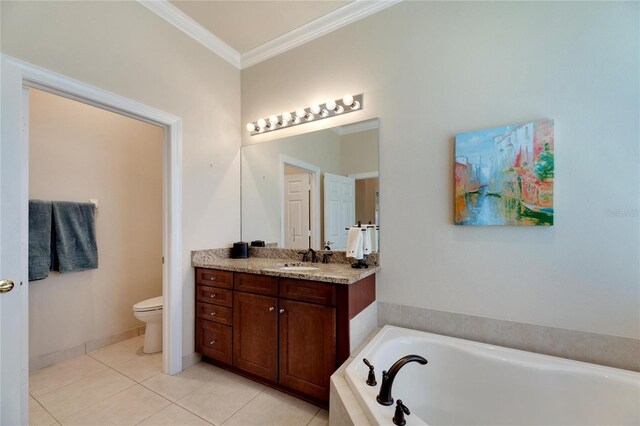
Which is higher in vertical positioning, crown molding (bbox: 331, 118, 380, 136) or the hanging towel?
crown molding (bbox: 331, 118, 380, 136)

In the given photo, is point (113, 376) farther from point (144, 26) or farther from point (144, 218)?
point (144, 26)

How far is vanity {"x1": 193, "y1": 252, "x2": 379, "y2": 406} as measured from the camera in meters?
1.64

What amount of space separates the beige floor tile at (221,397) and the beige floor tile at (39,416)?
678 millimetres

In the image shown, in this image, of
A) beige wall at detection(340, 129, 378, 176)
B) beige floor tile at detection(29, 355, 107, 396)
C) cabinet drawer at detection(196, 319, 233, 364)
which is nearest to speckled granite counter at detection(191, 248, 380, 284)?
cabinet drawer at detection(196, 319, 233, 364)

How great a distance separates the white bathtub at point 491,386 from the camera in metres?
1.23

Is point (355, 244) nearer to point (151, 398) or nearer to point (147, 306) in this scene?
point (151, 398)

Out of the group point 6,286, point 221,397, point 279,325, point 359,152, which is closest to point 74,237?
point 6,286

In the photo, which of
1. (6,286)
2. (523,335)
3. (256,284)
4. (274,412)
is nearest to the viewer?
(6,286)

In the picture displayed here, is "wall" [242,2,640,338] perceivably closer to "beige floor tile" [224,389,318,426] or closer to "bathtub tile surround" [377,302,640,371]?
"bathtub tile surround" [377,302,640,371]

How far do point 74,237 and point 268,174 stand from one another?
5.77ft

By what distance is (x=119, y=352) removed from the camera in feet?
8.05

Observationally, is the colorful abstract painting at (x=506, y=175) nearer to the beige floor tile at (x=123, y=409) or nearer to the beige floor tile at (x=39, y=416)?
the beige floor tile at (x=123, y=409)

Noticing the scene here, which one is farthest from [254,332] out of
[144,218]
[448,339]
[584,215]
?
[584,215]

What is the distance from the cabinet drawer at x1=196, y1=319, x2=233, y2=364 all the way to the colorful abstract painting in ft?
6.22
